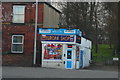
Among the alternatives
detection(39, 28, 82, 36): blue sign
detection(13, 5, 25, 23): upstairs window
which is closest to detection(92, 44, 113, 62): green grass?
detection(39, 28, 82, 36): blue sign

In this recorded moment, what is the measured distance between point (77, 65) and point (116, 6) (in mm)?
15168

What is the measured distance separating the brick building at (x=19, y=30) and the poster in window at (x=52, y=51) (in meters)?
1.54

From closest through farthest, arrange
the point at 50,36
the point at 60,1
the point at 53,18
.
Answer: the point at 50,36, the point at 53,18, the point at 60,1

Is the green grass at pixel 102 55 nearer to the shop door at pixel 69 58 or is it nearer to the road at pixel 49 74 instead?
the shop door at pixel 69 58

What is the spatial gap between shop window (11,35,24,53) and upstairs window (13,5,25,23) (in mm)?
1620

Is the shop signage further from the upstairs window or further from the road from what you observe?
the road

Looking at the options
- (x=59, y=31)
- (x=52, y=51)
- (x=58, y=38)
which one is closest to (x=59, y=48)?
(x=52, y=51)

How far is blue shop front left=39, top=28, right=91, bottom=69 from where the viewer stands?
81.4 ft

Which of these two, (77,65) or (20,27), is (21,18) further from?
(77,65)

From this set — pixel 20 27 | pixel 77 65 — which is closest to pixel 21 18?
pixel 20 27

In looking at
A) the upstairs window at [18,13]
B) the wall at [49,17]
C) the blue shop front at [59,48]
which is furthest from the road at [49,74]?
the wall at [49,17]

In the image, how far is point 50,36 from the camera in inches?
984

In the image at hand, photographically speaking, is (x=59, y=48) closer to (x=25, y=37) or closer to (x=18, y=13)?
(x=25, y=37)

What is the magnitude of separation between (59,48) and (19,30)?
476 centimetres
